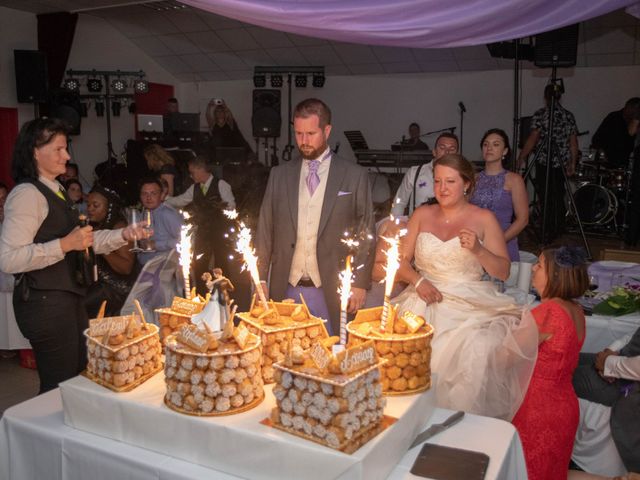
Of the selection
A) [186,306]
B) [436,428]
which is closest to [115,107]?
[186,306]

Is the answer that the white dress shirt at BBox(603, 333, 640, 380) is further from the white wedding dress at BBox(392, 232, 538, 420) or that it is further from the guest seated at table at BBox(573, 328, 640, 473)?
the white wedding dress at BBox(392, 232, 538, 420)

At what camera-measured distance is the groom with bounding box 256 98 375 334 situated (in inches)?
116

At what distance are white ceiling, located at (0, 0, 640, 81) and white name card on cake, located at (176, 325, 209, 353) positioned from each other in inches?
377

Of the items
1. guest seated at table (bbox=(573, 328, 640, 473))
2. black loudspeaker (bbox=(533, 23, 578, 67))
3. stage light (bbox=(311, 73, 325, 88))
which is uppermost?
stage light (bbox=(311, 73, 325, 88))

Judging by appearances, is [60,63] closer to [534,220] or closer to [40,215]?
[534,220]

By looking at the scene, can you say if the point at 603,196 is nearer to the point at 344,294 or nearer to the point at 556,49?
the point at 556,49

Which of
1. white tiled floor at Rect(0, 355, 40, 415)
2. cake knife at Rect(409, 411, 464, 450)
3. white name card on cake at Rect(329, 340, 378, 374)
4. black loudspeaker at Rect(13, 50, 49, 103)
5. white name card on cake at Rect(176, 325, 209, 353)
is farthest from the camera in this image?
black loudspeaker at Rect(13, 50, 49, 103)

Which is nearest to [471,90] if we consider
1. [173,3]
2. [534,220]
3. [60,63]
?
[534,220]

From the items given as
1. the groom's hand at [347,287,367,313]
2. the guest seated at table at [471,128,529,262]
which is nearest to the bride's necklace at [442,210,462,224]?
the groom's hand at [347,287,367,313]

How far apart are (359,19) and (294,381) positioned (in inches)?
74.9

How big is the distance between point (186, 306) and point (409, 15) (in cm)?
169

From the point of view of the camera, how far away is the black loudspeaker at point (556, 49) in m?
5.55

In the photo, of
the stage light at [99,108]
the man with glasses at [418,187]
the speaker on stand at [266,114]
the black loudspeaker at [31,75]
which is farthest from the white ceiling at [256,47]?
the man with glasses at [418,187]

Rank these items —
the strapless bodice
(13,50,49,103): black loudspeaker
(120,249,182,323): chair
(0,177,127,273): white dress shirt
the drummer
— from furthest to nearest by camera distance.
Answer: (13,50,49,103): black loudspeaker < the drummer < (120,249,182,323): chair < the strapless bodice < (0,177,127,273): white dress shirt
